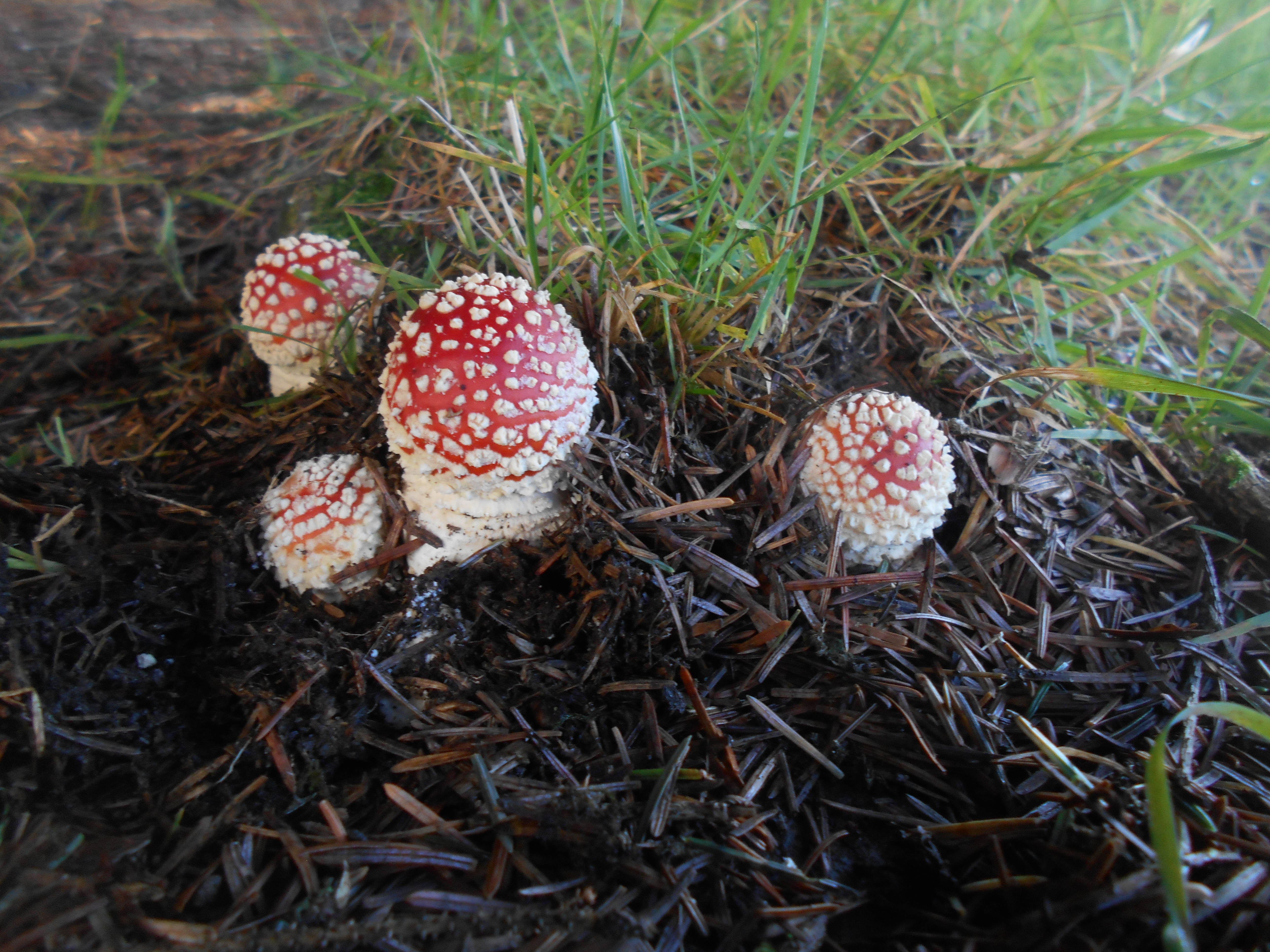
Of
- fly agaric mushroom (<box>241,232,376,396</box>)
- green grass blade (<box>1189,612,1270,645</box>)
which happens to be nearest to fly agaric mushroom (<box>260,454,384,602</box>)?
fly agaric mushroom (<box>241,232,376,396</box>)

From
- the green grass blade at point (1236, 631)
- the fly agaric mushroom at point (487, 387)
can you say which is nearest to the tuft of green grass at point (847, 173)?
the fly agaric mushroom at point (487, 387)

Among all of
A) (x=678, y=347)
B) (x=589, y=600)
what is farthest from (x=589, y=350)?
(x=589, y=600)

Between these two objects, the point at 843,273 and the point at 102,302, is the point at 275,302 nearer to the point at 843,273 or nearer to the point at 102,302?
the point at 102,302

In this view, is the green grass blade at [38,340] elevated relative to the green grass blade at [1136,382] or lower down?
lower down

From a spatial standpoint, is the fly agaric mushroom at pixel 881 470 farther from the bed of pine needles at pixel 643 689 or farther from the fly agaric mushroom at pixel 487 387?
the fly agaric mushroom at pixel 487 387

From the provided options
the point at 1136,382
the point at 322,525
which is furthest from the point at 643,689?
the point at 1136,382

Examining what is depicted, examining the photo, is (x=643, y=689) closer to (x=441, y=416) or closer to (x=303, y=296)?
(x=441, y=416)
